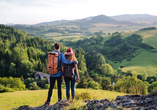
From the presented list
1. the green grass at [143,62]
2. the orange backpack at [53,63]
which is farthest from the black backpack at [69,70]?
the green grass at [143,62]

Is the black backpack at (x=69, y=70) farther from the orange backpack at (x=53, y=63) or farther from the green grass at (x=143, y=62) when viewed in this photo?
the green grass at (x=143, y=62)

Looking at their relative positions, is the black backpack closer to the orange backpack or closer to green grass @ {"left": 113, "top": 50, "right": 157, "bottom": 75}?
the orange backpack

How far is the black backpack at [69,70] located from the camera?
5071 mm

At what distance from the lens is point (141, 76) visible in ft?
137

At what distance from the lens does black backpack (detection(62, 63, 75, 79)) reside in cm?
507

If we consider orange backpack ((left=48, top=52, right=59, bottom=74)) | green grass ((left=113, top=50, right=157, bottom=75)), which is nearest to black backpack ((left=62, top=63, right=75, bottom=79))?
orange backpack ((left=48, top=52, right=59, bottom=74))

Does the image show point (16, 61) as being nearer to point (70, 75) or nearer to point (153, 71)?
point (70, 75)

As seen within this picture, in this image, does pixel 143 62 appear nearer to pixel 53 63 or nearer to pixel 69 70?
pixel 69 70

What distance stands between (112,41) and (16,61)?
3367 inches

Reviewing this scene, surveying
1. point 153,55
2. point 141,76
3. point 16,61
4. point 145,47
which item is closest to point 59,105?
point 141,76

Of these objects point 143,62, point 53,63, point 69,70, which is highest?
point 53,63

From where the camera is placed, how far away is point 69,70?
16.6ft

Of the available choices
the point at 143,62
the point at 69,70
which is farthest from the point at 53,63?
the point at 143,62

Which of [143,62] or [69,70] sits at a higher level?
[69,70]
